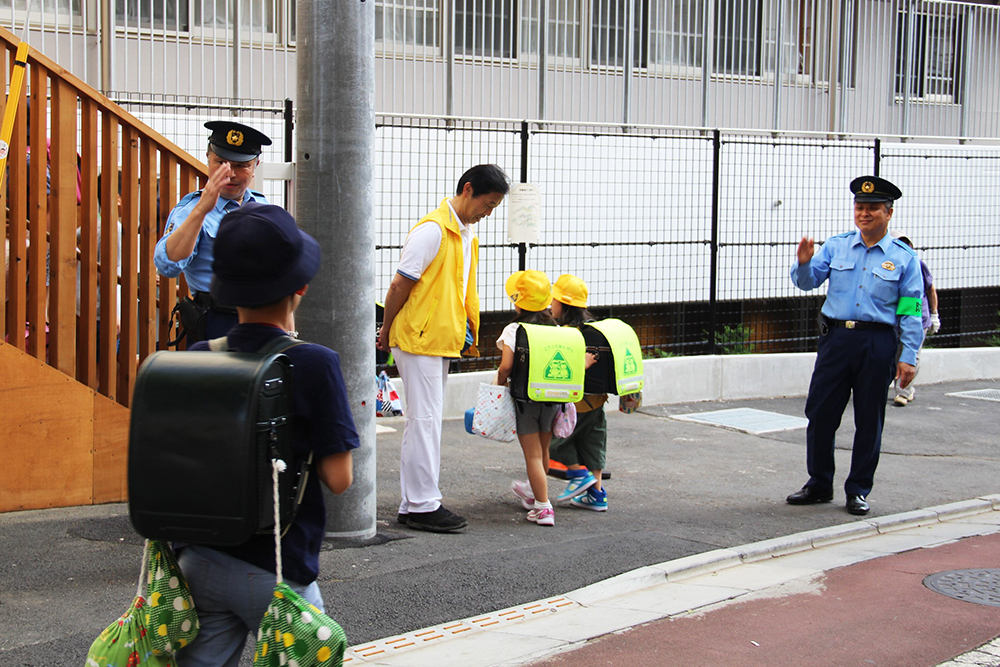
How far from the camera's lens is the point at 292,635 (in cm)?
256

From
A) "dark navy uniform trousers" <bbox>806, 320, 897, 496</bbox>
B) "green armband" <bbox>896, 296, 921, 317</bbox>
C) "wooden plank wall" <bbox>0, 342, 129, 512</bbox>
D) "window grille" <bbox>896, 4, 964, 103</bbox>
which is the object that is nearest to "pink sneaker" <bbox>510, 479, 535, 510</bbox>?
"dark navy uniform trousers" <bbox>806, 320, 897, 496</bbox>

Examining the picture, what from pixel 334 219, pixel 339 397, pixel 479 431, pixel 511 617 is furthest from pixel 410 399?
pixel 339 397

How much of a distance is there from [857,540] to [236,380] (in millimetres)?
5096

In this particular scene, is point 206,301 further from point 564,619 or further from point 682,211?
point 682,211

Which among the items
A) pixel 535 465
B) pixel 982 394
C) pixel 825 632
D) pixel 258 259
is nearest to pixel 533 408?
pixel 535 465

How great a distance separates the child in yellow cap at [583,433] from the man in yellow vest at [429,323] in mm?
916

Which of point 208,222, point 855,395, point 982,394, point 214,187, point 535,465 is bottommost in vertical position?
point 982,394

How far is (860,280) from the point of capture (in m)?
7.23

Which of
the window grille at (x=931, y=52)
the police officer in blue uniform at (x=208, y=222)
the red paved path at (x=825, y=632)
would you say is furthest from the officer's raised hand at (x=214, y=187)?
the window grille at (x=931, y=52)

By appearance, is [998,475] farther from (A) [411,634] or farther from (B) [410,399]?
(A) [411,634]

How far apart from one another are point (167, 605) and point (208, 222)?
286 cm

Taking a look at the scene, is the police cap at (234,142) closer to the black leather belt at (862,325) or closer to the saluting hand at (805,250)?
the saluting hand at (805,250)

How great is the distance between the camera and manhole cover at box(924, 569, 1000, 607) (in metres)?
5.50

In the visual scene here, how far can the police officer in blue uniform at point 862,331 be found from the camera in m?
7.20
